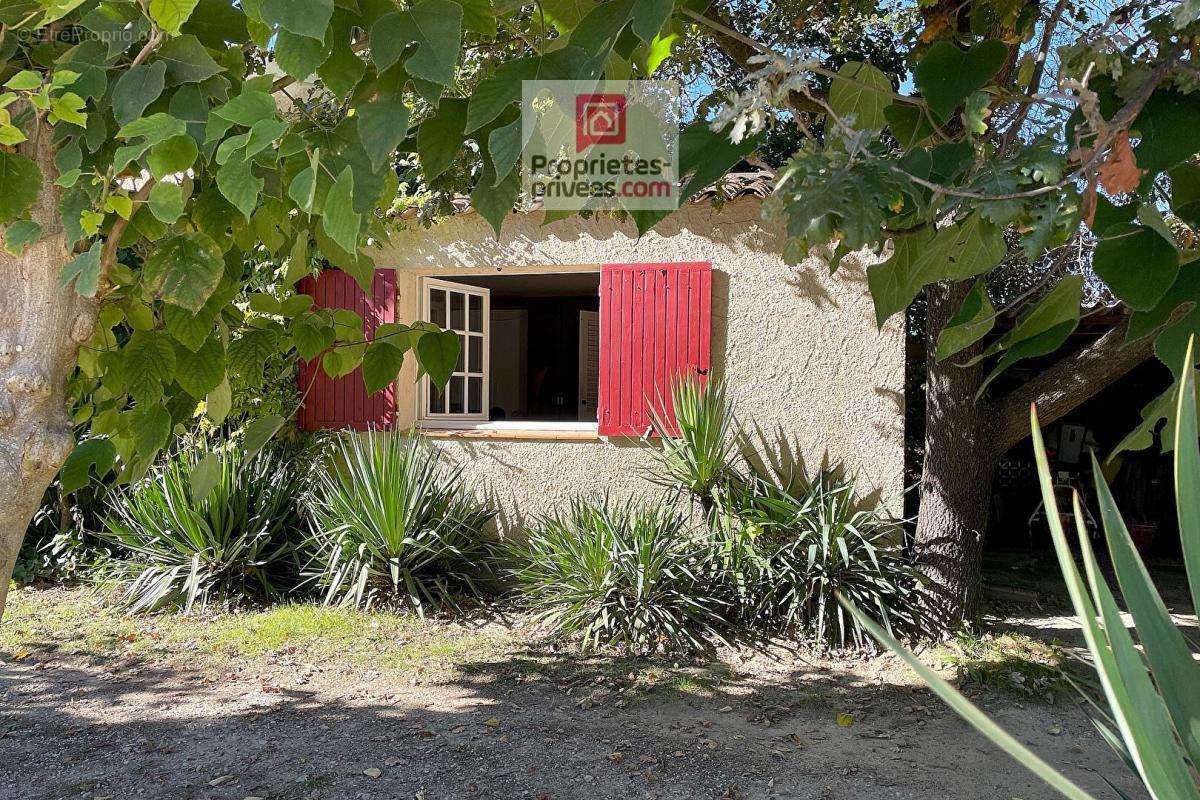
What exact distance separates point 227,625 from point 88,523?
2124 mm

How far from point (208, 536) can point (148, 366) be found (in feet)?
16.1

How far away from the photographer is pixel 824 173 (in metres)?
1.01

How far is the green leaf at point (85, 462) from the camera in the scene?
6.23ft

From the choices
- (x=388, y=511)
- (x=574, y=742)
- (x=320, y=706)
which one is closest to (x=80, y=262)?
(x=574, y=742)

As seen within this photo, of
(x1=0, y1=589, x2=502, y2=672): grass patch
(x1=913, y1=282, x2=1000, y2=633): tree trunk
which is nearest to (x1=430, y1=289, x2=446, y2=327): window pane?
(x1=0, y1=589, x2=502, y2=672): grass patch

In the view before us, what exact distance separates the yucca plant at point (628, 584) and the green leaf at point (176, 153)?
14.3ft

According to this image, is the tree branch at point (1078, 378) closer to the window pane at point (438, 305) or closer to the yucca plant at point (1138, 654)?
the yucca plant at point (1138, 654)

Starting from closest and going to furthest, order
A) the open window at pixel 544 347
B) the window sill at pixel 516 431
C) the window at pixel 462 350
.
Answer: the window sill at pixel 516 431 → the window at pixel 462 350 → the open window at pixel 544 347

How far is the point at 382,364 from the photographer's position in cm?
191

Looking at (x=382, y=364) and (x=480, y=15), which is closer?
(x=480, y=15)

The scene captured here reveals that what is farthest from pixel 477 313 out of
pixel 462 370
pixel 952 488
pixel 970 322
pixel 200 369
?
pixel 970 322

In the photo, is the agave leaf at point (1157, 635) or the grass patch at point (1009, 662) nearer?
the agave leaf at point (1157, 635)

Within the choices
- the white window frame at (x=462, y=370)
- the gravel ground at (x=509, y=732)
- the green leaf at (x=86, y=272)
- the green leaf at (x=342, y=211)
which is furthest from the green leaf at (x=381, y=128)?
the white window frame at (x=462, y=370)

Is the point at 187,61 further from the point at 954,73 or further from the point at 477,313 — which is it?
the point at 477,313
